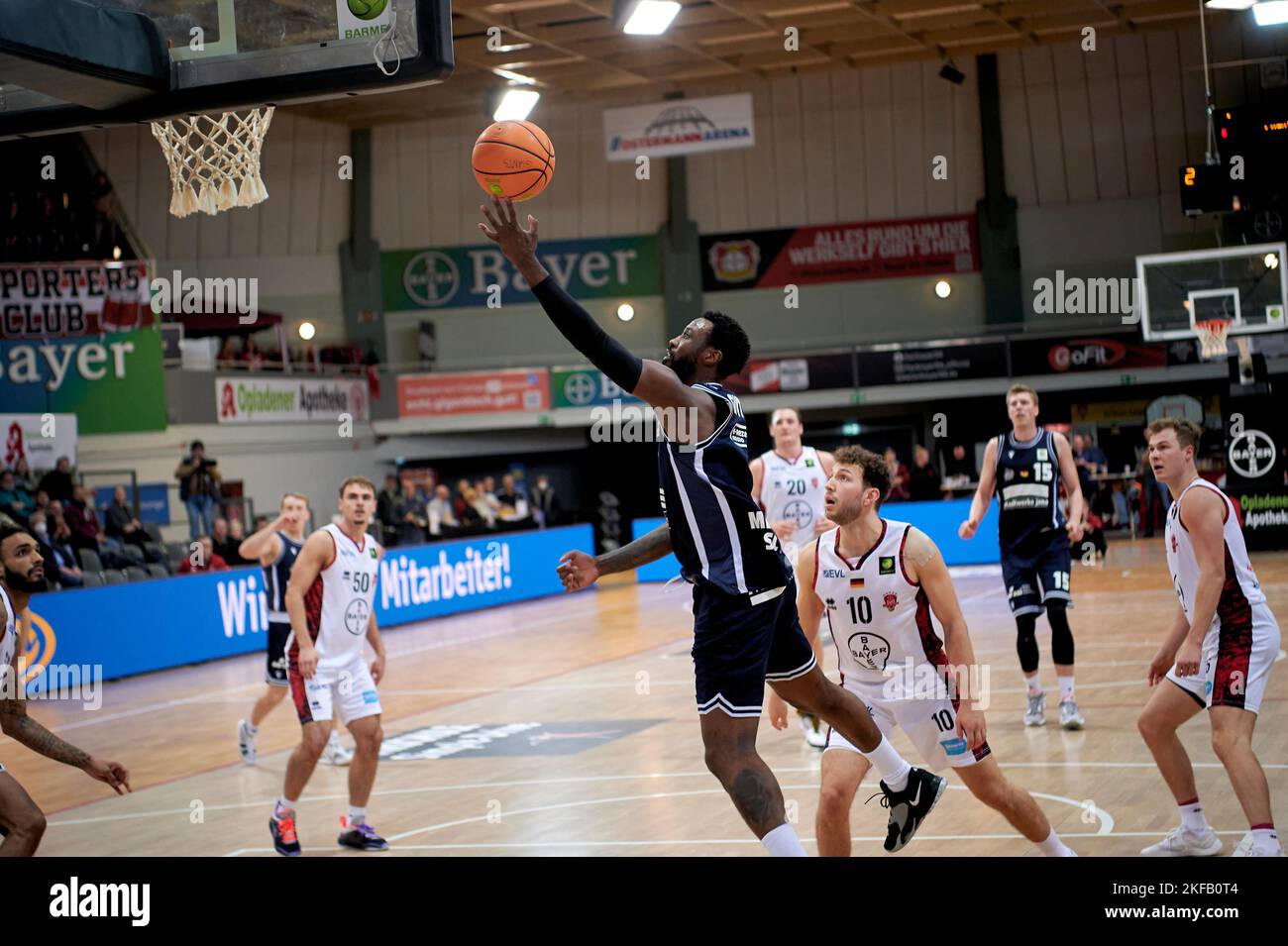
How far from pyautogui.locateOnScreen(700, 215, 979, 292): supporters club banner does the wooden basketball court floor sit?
15.2 meters

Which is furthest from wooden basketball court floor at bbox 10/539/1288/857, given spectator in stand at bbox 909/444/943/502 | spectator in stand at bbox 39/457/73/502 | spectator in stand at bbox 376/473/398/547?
spectator in stand at bbox 909/444/943/502

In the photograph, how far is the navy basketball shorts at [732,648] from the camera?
4797 mm

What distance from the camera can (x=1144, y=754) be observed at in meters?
8.12

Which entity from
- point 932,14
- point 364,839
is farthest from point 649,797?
point 932,14

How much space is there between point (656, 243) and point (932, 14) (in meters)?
8.64

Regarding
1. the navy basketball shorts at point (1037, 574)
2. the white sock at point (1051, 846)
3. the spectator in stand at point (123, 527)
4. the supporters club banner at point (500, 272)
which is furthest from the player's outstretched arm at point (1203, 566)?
the supporters club banner at point (500, 272)

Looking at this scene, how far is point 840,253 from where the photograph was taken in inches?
1184

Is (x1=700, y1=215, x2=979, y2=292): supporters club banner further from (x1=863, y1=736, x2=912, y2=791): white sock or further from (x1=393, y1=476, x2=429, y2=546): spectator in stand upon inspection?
(x1=863, y1=736, x2=912, y2=791): white sock

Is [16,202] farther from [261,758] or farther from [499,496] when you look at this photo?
[261,758]

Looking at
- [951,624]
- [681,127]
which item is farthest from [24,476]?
[951,624]

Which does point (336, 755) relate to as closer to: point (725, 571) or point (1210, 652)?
point (725, 571)

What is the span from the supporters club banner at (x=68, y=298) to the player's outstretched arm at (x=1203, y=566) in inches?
677

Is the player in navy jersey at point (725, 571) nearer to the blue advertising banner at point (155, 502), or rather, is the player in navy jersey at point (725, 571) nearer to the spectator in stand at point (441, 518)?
the blue advertising banner at point (155, 502)

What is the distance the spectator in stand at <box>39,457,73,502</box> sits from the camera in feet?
56.6
